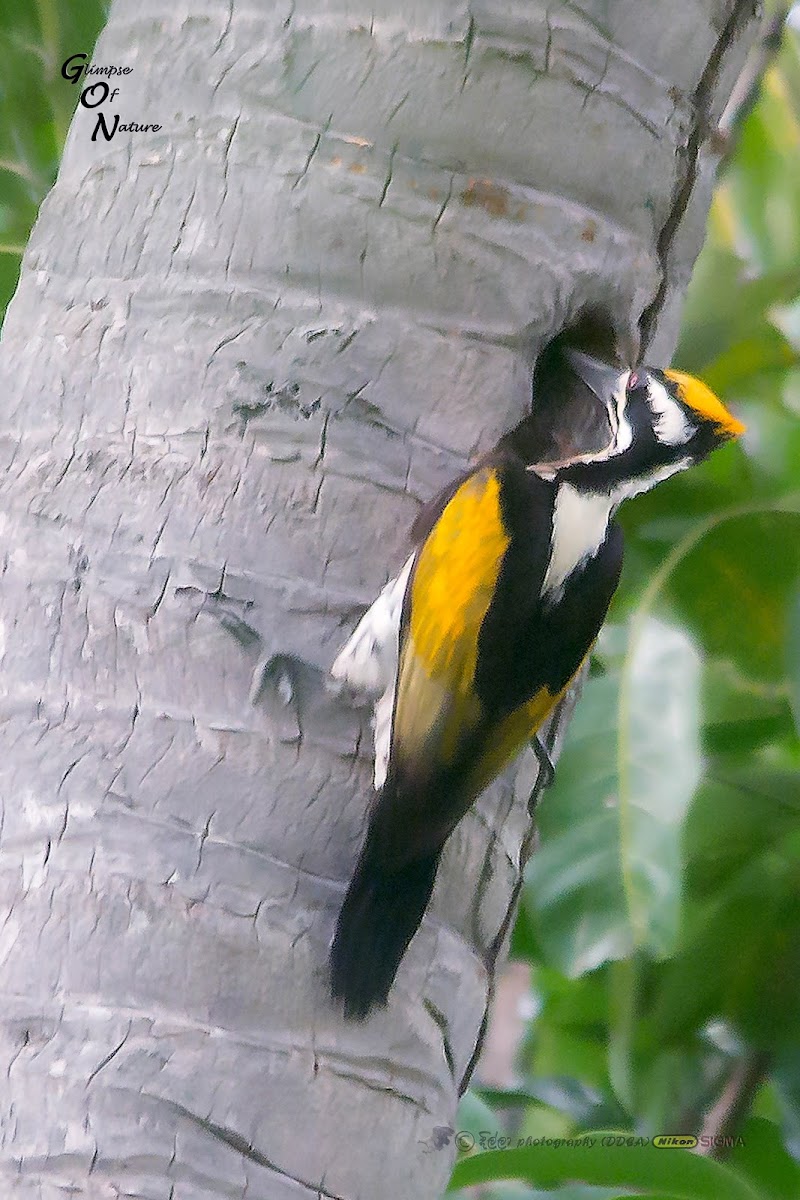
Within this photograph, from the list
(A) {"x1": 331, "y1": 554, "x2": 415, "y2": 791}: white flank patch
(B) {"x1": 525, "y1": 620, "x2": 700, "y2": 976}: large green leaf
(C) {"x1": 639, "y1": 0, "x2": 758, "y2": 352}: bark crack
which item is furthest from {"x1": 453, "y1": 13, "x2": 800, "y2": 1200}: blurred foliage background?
(A) {"x1": 331, "y1": 554, "x2": 415, "y2": 791}: white flank patch

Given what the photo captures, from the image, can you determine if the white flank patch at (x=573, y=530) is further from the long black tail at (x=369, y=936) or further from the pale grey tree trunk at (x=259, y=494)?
the long black tail at (x=369, y=936)

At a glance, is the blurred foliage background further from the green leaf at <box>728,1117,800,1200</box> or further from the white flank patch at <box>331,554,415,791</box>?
the white flank patch at <box>331,554,415,791</box>

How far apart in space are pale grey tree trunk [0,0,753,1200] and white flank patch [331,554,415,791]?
2cm

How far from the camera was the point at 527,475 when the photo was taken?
55.5 inches

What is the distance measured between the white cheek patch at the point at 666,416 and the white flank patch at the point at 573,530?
10 centimetres

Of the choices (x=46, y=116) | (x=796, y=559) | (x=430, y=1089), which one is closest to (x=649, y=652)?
(x=796, y=559)

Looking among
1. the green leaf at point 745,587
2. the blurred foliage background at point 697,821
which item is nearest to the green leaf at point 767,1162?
the blurred foliage background at point 697,821

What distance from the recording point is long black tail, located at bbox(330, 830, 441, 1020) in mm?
1104

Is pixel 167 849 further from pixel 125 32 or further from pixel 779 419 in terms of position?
pixel 779 419

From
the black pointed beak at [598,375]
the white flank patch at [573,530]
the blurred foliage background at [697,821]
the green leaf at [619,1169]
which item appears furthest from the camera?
the blurred foliage background at [697,821]

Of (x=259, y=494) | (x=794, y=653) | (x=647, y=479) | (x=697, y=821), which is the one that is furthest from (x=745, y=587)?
(x=259, y=494)

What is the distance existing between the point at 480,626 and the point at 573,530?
0.19 metres

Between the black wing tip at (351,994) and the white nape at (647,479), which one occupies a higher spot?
the white nape at (647,479)

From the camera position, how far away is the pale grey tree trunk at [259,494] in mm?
1079
